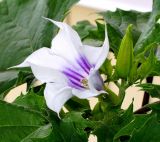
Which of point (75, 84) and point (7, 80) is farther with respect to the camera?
point (7, 80)

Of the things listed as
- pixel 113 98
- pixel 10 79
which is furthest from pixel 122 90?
pixel 10 79

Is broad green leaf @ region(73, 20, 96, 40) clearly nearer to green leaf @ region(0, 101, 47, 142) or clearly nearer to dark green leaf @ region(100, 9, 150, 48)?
dark green leaf @ region(100, 9, 150, 48)

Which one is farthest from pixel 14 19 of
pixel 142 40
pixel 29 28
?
pixel 142 40

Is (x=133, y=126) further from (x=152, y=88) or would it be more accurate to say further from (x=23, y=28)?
(x=23, y=28)

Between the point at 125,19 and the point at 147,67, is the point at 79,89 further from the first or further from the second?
the point at 125,19

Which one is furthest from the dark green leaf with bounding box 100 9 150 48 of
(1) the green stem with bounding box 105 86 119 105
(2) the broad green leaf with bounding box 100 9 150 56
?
(1) the green stem with bounding box 105 86 119 105

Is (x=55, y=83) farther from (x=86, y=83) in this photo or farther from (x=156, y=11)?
(x=156, y=11)

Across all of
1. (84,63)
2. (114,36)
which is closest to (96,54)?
(84,63)
